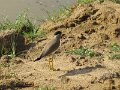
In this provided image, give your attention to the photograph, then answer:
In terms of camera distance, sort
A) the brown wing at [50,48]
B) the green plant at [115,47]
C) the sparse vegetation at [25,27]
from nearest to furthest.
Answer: the brown wing at [50,48]
the green plant at [115,47]
the sparse vegetation at [25,27]

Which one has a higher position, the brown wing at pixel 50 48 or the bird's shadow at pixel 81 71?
the brown wing at pixel 50 48

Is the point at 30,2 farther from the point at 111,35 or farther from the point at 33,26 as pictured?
the point at 111,35

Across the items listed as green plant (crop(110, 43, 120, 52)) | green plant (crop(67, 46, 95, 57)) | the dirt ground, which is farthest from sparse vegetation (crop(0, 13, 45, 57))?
green plant (crop(110, 43, 120, 52))

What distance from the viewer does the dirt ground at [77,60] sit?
6621mm

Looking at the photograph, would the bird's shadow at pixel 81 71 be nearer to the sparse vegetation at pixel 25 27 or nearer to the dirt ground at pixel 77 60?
the dirt ground at pixel 77 60

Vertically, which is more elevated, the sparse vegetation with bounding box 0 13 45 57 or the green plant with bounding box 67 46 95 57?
the sparse vegetation with bounding box 0 13 45 57

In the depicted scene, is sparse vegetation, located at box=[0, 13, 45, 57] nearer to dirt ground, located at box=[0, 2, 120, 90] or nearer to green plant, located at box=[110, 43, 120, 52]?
dirt ground, located at box=[0, 2, 120, 90]

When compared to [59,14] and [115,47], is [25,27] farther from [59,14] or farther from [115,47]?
[115,47]

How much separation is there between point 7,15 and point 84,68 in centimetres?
365

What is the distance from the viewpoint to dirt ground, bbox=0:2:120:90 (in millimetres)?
6621

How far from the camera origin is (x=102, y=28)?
8.69 meters

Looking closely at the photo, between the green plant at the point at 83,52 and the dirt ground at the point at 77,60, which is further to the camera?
the green plant at the point at 83,52

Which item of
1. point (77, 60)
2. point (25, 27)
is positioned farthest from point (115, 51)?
point (25, 27)

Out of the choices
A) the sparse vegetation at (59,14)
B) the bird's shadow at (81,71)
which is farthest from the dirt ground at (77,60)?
the sparse vegetation at (59,14)
